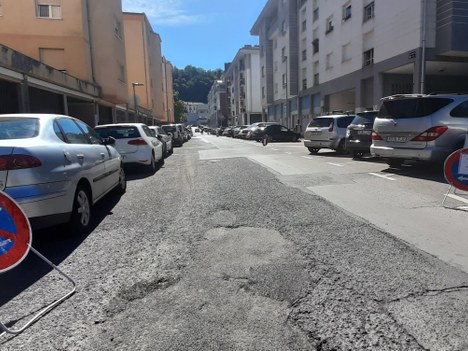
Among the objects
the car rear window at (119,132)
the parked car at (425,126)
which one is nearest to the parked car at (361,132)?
the parked car at (425,126)

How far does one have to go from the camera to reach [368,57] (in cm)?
2469

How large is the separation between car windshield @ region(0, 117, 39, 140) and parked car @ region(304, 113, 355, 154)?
1188cm

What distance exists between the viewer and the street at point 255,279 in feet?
8.45

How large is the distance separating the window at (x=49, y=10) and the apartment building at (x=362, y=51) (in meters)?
18.8

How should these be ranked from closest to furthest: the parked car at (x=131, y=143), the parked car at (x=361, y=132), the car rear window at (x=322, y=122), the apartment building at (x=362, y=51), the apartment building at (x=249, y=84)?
1. the parked car at (x=131, y=143)
2. the parked car at (x=361, y=132)
3. the car rear window at (x=322, y=122)
4. the apartment building at (x=362, y=51)
5. the apartment building at (x=249, y=84)

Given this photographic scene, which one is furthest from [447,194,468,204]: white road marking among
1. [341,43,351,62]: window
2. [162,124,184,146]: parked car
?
[341,43,351,62]: window

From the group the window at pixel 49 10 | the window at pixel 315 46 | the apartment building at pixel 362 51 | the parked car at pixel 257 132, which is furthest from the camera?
the window at pixel 315 46

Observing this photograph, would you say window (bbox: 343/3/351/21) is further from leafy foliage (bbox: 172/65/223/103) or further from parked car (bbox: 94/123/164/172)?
leafy foliage (bbox: 172/65/223/103)

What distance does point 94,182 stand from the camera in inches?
221

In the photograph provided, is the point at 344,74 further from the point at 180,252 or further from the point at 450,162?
the point at 180,252

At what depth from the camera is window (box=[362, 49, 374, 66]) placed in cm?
2417

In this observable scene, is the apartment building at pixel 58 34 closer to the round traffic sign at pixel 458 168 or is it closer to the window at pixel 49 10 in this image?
the window at pixel 49 10

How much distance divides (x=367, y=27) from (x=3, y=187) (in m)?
24.8

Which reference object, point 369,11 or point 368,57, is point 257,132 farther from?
point 369,11
